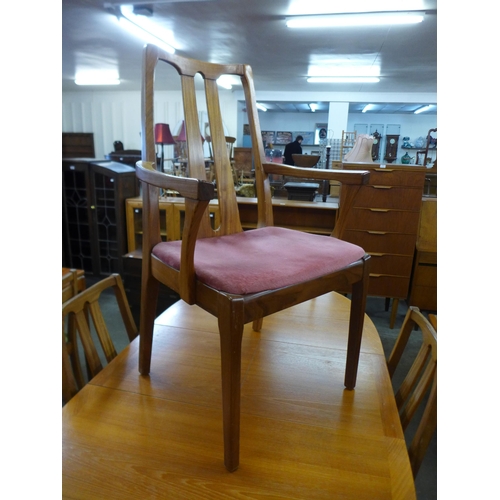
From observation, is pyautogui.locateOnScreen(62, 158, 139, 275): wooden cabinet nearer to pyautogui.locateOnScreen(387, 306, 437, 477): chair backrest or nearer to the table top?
the table top

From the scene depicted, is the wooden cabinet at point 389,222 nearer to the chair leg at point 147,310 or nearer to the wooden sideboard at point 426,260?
the wooden sideboard at point 426,260

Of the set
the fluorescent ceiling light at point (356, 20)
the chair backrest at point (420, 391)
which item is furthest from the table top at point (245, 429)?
the fluorescent ceiling light at point (356, 20)

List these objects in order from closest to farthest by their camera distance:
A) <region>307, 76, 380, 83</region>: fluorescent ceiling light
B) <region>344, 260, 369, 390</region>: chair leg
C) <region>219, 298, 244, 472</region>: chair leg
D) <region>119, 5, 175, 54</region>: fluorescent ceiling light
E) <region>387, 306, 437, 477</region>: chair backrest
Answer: <region>219, 298, 244, 472</region>: chair leg
<region>387, 306, 437, 477</region>: chair backrest
<region>344, 260, 369, 390</region>: chair leg
<region>119, 5, 175, 54</region>: fluorescent ceiling light
<region>307, 76, 380, 83</region>: fluorescent ceiling light

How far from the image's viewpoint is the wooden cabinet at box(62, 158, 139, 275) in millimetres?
3215

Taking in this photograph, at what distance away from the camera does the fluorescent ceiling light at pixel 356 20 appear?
305 cm

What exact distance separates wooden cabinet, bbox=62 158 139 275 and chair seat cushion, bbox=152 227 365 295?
244 centimetres

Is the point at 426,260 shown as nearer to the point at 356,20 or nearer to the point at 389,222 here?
the point at 389,222

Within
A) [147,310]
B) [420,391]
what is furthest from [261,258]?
[420,391]

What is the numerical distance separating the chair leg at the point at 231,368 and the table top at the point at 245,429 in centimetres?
6

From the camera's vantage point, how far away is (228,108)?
7.56m

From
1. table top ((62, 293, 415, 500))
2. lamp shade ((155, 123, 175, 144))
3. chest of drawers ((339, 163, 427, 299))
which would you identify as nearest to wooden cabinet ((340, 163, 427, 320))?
chest of drawers ((339, 163, 427, 299))

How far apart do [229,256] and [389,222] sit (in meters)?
1.97

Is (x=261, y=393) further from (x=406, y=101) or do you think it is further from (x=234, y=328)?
(x=406, y=101)
